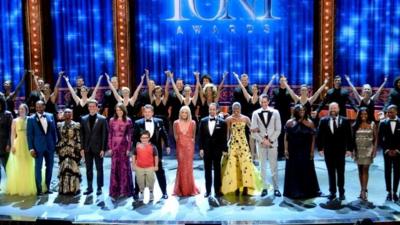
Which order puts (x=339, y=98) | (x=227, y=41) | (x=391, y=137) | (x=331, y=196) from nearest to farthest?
(x=391, y=137) → (x=331, y=196) → (x=339, y=98) → (x=227, y=41)

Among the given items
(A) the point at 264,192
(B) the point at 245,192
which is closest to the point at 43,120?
(B) the point at 245,192

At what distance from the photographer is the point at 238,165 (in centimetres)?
861

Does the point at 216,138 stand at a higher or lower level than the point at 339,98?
lower

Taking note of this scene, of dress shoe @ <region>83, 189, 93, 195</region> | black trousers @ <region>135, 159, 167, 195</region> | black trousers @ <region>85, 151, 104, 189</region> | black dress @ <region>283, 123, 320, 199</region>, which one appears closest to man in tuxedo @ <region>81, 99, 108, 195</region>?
black trousers @ <region>85, 151, 104, 189</region>

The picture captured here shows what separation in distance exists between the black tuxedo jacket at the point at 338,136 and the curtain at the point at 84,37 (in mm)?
7463

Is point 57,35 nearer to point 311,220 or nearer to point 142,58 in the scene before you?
point 142,58

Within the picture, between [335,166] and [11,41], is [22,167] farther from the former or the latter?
[11,41]

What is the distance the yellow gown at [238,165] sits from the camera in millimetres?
8539

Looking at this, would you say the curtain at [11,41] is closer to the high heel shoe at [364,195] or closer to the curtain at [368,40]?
the curtain at [368,40]

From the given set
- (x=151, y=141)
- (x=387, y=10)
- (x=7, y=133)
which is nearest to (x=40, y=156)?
(x=7, y=133)

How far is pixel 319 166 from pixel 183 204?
331 centimetres

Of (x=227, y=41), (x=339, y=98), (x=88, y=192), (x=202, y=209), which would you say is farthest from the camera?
(x=227, y=41)

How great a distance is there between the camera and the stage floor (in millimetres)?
7459

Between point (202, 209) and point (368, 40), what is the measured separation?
7478 millimetres
